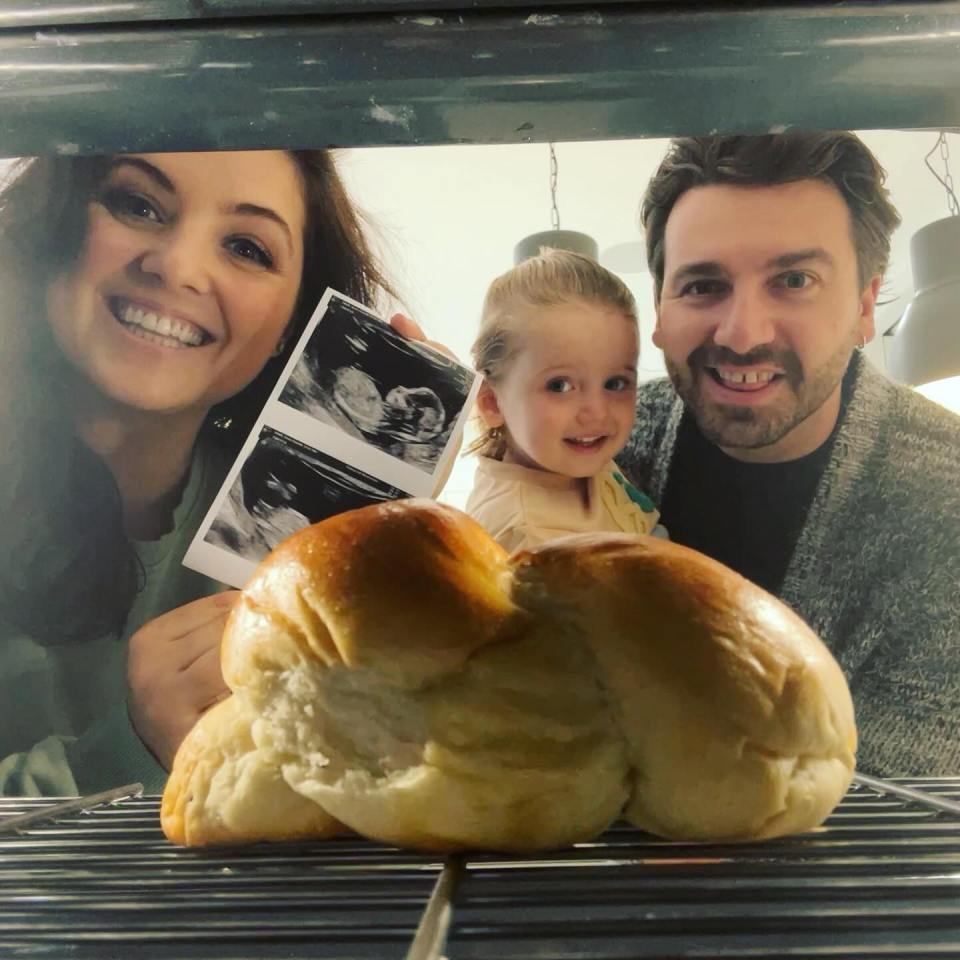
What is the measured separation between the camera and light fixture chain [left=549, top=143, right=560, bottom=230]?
107 cm

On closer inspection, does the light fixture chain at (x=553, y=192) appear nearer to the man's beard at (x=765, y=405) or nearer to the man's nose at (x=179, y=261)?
the man's beard at (x=765, y=405)

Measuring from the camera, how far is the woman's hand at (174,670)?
3.34ft

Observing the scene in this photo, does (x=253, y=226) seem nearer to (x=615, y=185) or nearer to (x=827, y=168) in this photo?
(x=615, y=185)

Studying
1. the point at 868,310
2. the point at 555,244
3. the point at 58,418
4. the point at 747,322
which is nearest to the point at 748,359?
the point at 747,322

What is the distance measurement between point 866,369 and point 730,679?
2.54ft

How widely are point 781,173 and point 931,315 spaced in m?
0.27

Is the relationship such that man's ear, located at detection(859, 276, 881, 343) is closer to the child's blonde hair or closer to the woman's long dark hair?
the child's blonde hair

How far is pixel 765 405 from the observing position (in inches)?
41.1

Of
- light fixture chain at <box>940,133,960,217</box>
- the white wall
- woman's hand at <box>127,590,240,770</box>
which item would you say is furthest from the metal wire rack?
light fixture chain at <box>940,133,960,217</box>

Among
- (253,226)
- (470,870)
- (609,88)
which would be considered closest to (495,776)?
(470,870)

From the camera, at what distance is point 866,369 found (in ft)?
3.49

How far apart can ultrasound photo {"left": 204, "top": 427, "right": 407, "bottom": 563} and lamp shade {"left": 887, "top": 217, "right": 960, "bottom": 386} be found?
0.68 m

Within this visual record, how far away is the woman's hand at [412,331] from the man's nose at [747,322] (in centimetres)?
34

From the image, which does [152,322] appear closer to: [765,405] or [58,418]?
[58,418]
